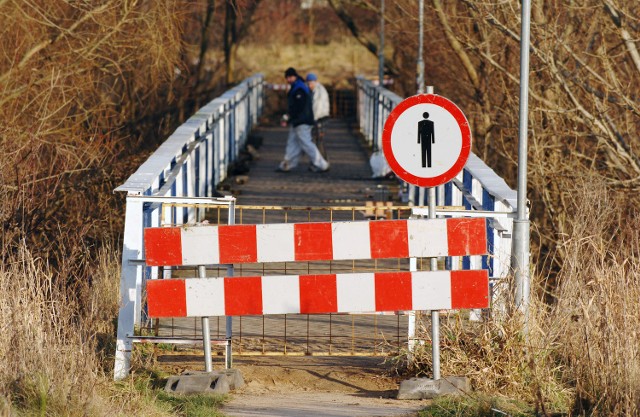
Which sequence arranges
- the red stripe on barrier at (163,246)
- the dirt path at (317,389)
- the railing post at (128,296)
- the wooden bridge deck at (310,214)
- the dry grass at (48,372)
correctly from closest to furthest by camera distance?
the dry grass at (48,372), the dirt path at (317,389), the red stripe on barrier at (163,246), the railing post at (128,296), the wooden bridge deck at (310,214)

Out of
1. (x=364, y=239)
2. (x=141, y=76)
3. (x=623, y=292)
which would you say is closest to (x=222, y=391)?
(x=364, y=239)

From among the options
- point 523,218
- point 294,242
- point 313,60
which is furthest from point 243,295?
point 313,60

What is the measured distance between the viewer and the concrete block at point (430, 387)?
8008 mm

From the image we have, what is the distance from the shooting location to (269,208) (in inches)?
387

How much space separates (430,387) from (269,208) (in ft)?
7.81

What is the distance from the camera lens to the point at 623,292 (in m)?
7.69

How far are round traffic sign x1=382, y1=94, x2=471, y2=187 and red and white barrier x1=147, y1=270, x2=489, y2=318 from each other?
0.64m

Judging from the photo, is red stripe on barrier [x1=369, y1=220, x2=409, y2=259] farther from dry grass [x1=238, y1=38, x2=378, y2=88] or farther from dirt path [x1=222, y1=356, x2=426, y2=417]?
dry grass [x1=238, y1=38, x2=378, y2=88]

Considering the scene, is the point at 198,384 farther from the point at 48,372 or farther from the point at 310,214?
the point at 310,214

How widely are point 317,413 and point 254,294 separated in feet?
3.21

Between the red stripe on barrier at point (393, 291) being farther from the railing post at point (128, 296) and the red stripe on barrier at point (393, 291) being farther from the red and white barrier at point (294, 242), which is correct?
the railing post at point (128, 296)

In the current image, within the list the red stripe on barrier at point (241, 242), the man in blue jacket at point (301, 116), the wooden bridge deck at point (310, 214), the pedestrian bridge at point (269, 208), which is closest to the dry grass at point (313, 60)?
the wooden bridge deck at point (310, 214)

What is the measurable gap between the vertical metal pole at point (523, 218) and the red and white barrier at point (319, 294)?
11.6 inches

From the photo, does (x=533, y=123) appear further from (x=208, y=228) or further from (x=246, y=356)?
(x=208, y=228)
